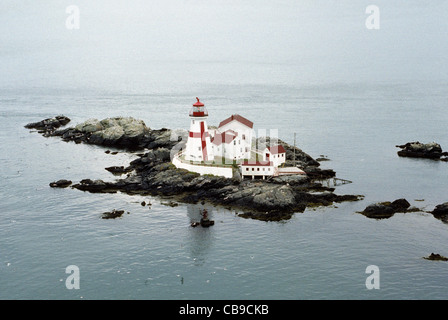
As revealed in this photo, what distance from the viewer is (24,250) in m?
47.5

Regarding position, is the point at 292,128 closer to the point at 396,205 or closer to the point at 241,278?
the point at 396,205

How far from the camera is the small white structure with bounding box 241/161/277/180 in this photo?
63.8 meters

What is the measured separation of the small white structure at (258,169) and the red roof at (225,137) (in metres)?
4.70

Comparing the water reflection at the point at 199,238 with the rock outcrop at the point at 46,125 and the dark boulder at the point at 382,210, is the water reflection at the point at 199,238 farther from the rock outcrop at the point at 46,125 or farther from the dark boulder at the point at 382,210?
the rock outcrop at the point at 46,125

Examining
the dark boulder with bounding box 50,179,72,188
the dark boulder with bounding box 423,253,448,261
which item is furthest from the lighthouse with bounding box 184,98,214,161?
the dark boulder with bounding box 423,253,448,261

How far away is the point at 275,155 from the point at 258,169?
447 cm

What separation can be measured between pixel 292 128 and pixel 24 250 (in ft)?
262

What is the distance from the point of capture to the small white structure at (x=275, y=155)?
66.6 metres

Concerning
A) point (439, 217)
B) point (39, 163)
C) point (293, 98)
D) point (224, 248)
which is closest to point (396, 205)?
point (439, 217)

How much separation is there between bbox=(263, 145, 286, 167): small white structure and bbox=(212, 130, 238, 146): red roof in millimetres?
5008

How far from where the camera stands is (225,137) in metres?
67.2

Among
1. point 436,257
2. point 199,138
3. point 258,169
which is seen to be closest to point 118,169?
point 199,138
